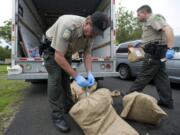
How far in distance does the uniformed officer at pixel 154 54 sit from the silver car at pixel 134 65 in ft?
8.72

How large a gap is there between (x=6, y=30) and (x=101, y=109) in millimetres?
52613

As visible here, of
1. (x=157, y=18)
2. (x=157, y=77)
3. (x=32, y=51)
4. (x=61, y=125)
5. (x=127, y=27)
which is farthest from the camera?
(x=127, y=27)

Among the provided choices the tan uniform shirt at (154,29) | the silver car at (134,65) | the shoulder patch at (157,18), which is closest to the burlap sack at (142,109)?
the tan uniform shirt at (154,29)

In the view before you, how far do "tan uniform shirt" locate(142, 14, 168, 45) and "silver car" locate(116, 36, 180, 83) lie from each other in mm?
2793

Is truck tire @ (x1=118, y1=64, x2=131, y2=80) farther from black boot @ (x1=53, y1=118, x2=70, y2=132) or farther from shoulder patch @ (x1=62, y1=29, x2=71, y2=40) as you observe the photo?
shoulder patch @ (x1=62, y1=29, x2=71, y2=40)

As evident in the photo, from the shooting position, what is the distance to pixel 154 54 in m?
5.02

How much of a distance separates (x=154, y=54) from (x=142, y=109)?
4.54ft

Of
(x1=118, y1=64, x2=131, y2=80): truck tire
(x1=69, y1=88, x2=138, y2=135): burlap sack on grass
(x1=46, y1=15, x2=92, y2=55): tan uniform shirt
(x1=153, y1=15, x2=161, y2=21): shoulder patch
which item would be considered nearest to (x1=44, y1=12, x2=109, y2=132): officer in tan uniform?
(x1=46, y1=15, x2=92, y2=55): tan uniform shirt

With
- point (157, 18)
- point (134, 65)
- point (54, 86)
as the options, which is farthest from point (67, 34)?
point (134, 65)

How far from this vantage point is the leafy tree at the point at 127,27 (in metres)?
29.0

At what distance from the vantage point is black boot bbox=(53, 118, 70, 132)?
3811 millimetres

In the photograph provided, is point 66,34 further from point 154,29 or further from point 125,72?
point 125,72

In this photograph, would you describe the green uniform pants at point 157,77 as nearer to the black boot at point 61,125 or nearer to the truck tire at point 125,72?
the black boot at point 61,125

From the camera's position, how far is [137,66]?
933 centimetres
